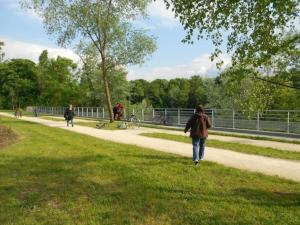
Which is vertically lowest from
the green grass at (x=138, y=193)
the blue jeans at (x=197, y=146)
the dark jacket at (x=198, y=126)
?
the green grass at (x=138, y=193)

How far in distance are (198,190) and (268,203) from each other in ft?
4.73

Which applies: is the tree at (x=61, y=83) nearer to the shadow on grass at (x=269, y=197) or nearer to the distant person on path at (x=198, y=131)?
the distant person on path at (x=198, y=131)

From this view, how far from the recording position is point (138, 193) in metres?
8.12

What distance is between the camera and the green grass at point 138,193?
21.8 feet

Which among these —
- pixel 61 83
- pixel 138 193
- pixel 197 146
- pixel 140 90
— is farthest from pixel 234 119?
pixel 140 90

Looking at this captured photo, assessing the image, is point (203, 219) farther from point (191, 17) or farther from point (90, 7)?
point (90, 7)

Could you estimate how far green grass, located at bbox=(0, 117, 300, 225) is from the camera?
6.66m

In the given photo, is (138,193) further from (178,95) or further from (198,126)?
(178,95)

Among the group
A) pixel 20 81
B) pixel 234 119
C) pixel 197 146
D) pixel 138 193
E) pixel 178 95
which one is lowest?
pixel 138 193

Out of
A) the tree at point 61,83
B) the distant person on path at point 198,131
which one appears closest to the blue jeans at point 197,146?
the distant person on path at point 198,131

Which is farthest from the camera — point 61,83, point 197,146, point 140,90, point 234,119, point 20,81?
point 140,90

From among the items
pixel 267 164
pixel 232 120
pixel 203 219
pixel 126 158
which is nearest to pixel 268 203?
pixel 203 219

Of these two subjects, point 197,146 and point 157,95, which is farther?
point 157,95

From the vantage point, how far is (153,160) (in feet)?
39.7
